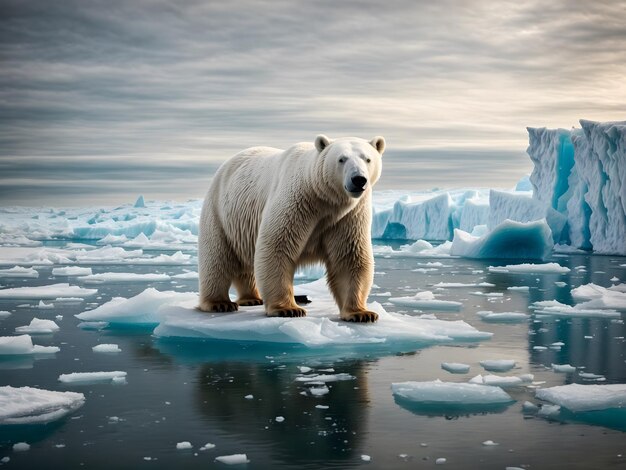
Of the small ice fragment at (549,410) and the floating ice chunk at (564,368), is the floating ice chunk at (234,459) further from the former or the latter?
the floating ice chunk at (564,368)

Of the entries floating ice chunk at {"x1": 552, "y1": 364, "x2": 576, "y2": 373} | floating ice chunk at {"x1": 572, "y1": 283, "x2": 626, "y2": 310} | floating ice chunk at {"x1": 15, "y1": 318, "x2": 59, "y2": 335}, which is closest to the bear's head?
floating ice chunk at {"x1": 552, "y1": 364, "x2": 576, "y2": 373}

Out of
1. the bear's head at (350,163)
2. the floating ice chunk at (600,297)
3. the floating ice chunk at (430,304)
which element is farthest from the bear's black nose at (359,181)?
the floating ice chunk at (600,297)

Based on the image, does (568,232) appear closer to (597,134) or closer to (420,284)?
(597,134)

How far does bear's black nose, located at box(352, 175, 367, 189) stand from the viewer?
5875 mm

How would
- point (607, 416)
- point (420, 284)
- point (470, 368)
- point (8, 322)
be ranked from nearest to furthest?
point (607, 416) → point (470, 368) → point (8, 322) → point (420, 284)

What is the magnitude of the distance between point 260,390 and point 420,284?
33.3 ft

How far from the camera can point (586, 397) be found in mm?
4684

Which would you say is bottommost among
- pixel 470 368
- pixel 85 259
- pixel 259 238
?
pixel 85 259

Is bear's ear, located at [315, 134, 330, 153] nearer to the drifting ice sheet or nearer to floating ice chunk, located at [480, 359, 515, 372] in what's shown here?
the drifting ice sheet

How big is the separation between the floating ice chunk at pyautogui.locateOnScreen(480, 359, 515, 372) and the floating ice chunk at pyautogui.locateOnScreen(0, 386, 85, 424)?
2.85m

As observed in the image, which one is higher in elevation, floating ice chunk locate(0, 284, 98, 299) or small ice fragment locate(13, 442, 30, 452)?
small ice fragment locate(13, 442, 30, 452)

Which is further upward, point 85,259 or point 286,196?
point 286,196

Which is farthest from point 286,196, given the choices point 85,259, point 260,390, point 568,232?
point 568,232

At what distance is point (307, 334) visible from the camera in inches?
253
